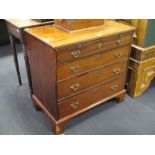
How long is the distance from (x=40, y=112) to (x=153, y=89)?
1.40 m

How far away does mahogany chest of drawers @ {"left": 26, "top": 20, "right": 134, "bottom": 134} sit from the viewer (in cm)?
146

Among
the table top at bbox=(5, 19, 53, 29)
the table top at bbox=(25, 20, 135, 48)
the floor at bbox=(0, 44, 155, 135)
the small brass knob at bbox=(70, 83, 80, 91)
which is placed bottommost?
the floor at bbox=(0, 44, 155, 135)

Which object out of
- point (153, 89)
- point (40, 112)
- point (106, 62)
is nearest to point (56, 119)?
point (40, 112)

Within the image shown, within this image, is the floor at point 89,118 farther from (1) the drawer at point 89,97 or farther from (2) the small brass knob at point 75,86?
(2) the small brass knob at point 75,86

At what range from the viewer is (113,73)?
1913 mm

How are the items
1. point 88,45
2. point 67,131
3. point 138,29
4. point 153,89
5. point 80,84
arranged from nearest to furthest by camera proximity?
point 88,45 < point 80,84 < point 67,131 < point 138,29 < point 153,89

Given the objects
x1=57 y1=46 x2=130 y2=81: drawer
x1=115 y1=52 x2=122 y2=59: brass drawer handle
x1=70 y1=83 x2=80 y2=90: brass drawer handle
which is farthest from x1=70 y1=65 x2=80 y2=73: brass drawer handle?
x1=115 y1=52 x2=122 y2=59: brass drawer handle

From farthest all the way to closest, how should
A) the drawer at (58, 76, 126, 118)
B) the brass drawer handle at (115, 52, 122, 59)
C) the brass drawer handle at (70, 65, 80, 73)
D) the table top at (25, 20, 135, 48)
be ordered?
the brass drawer handle at (115, 52, 122, 59)
the drawer at (58, 76, 126, 118)
the brass drawer handle at (70, 65, 80, 73)
the table top at (25, 20, 135, 48)

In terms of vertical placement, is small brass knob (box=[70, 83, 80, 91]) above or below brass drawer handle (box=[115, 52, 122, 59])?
Answer: below

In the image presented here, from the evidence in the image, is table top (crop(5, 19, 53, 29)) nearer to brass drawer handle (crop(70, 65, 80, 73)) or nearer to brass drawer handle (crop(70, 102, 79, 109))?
brass drawer handle (crop(70, 65, 80, 73))

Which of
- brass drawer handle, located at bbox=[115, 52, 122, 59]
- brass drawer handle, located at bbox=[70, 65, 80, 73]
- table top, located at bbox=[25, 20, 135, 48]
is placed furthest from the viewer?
brass drawer handle, located at bbox=[115, 52, 122, 59]

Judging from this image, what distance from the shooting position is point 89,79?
1727 millimetres

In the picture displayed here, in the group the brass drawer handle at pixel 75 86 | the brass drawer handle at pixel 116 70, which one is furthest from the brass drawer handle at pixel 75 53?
the brass drawer handle at pixel 116 70
